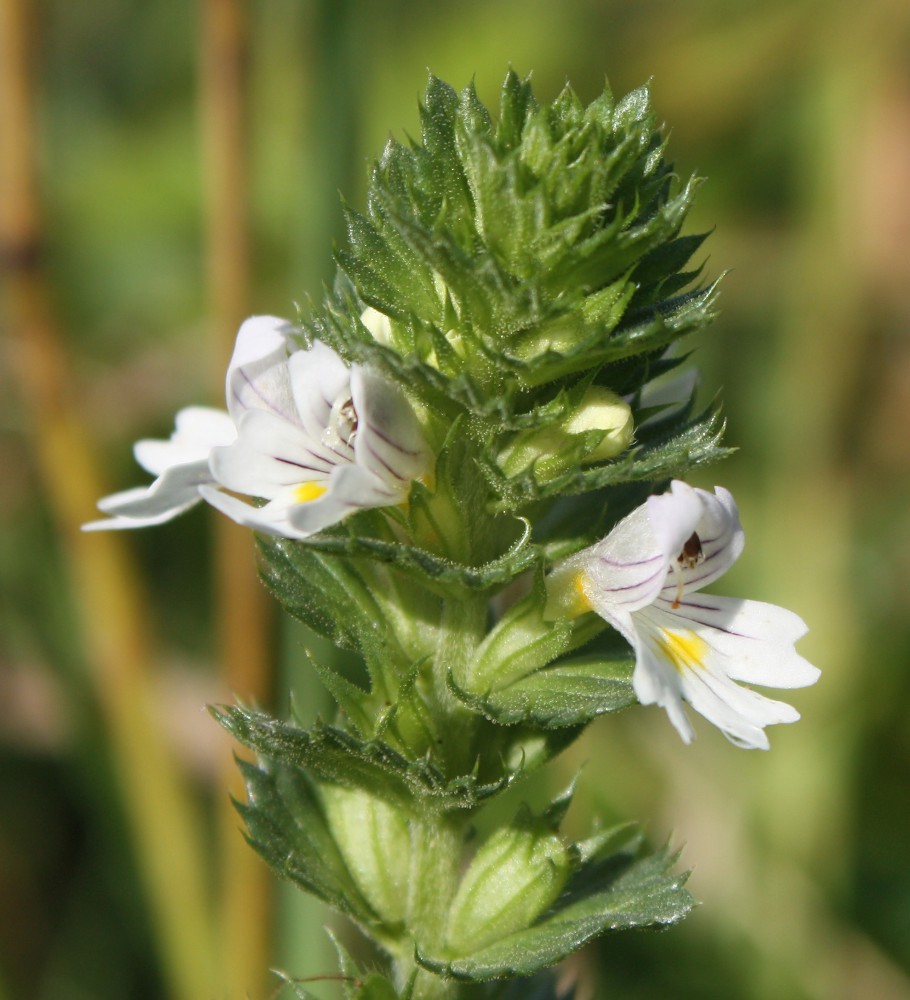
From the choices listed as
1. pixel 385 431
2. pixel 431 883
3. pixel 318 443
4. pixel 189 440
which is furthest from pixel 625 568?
pixel 189 440

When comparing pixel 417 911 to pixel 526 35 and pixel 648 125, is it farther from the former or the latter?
pixel 526 35

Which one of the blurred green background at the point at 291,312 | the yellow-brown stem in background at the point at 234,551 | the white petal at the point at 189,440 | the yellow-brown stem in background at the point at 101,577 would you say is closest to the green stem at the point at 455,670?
the white petal at the point at 189,440

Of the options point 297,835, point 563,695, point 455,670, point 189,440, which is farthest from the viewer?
point 189,440

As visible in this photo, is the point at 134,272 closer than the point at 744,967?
No

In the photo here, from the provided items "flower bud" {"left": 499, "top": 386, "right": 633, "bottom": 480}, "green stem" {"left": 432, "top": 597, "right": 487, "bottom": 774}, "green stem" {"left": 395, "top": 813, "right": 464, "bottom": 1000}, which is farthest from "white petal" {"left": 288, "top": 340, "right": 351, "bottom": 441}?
"green stem" {"left": 395, "top": 813, "right": 464, "bottom": 1000}

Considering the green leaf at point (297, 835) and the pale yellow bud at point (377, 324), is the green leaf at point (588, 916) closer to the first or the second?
the green leaf at point (297, 835)

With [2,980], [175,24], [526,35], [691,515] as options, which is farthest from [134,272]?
[691,515]

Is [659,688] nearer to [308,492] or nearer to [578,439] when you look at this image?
[578,439]
